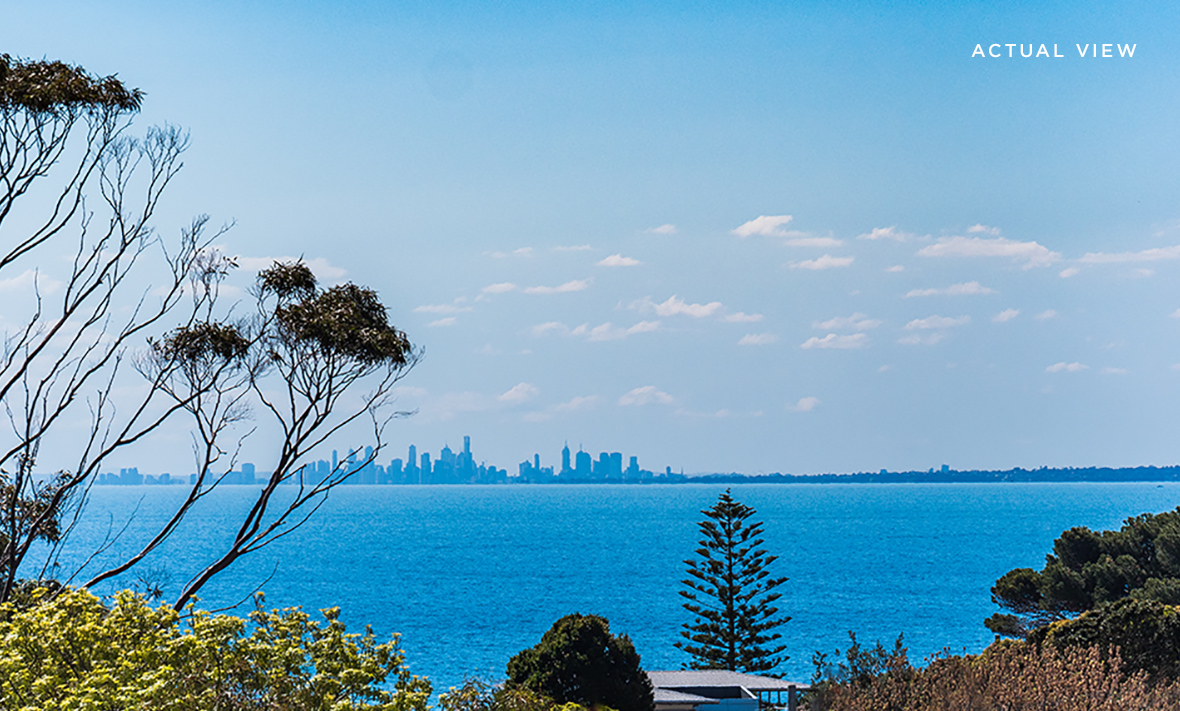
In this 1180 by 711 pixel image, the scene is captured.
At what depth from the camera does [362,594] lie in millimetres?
74000

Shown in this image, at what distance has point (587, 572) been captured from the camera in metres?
86.6

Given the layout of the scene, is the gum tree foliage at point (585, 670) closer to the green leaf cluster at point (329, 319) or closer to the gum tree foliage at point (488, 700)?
the green leaf cluster at point (329, 319)

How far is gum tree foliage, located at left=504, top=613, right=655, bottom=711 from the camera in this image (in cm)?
1955

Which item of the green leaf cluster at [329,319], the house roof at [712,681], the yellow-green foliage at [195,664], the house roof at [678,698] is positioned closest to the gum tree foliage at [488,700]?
the yellow-green foliage at [195,664]

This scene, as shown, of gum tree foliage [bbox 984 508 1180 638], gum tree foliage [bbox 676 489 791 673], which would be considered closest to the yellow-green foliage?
gum tree foliage [bbox 984 508 1180 638]

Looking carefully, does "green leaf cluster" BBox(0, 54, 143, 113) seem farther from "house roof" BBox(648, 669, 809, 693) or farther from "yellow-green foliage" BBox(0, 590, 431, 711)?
"house roof" BBox(648, 669, 809, 693)

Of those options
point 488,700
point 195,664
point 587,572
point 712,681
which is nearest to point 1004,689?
point 488,700

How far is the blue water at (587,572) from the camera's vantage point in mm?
57875

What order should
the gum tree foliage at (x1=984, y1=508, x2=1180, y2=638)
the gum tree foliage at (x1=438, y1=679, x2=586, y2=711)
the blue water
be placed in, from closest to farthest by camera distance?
1. the gum tree foliage at (x1=438, y1=679, x2=586, y2=711)
2. the gum tree foliage at (x1=984, y1=508, x2=1180, y2=638)
3. the blue water

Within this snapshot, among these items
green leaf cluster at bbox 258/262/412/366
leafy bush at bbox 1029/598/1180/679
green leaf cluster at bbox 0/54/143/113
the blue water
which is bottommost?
the blue water

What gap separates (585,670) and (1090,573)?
14961mm

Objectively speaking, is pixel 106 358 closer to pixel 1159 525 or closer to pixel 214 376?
pixel 214 376

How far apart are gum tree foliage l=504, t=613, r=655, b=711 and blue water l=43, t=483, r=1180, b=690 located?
2.65 m

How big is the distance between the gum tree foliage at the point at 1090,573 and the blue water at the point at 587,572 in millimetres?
17830
